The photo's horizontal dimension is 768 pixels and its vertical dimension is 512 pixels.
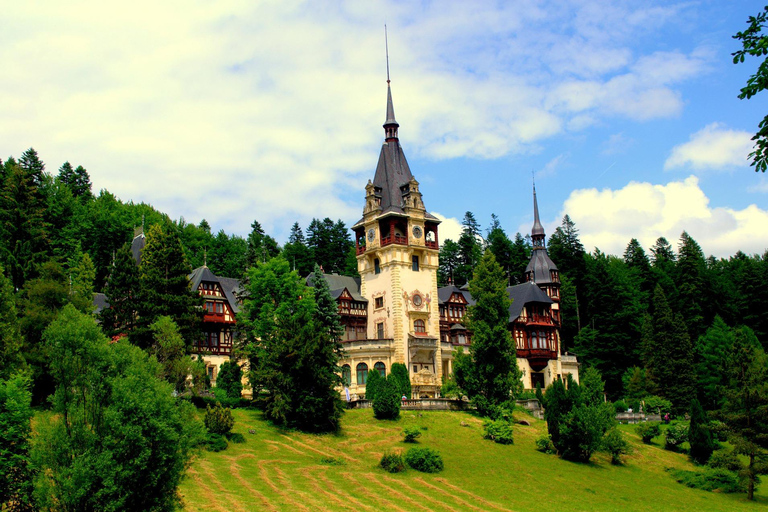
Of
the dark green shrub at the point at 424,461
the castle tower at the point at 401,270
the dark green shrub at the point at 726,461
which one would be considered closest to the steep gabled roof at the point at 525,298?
the castle tower at the point at 401,270

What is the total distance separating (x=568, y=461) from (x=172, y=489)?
2786cm

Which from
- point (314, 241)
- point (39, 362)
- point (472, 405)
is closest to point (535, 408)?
A: point (472, 405)

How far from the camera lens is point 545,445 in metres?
46.0

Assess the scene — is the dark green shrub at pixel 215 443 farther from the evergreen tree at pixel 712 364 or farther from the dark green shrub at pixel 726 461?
the evergreen tree at pixel 712 364

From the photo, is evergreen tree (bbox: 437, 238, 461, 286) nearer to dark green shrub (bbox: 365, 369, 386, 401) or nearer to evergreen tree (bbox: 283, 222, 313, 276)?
evergreen tree (bbox: 283, 222, 313, 276)

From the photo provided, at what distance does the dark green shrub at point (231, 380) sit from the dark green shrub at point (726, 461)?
31.8 meters

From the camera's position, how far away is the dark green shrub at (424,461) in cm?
3828

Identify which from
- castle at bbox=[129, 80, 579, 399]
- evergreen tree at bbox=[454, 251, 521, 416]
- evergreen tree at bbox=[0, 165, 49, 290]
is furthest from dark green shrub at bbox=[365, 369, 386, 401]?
evergreen tree at bbox=[0, 165, 49, 290]

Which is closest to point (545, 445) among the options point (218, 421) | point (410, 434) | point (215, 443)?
point (410, 434)

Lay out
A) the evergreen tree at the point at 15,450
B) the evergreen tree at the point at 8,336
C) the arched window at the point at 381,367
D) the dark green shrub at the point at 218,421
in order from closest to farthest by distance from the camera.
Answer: the evergreen tree at the point at 15,450 < the evergreen tree at the point at 8,336 < the dark green shrub at the point at 218,421 < the arched window at the point at 381,367

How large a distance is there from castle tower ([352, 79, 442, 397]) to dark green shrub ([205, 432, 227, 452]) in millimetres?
26227

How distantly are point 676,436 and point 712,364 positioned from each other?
2095cm

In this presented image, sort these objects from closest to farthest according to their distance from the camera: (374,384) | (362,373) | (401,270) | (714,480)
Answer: (714,480), (374,384), (362,373), (401,270)

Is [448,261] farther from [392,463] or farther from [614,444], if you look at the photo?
[392,463]
